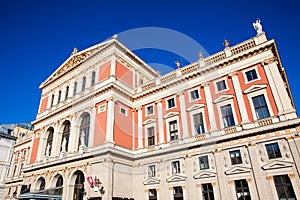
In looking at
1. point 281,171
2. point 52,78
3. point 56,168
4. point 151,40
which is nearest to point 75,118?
point 56,168

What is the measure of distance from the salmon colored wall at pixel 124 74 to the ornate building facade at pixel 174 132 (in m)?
0.15

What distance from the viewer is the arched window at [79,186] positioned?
22094 mm

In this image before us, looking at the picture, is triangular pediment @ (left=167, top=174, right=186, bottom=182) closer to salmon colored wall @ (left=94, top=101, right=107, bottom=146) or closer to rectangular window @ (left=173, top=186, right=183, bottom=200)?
rectangular window @ (left=173, top=186, right=183, bottom=200)

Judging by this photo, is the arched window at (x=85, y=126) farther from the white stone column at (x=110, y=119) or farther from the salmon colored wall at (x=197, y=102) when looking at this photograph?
the salmon colored wall at (x=197, y=102)

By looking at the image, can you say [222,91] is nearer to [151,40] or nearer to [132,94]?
[151,40]

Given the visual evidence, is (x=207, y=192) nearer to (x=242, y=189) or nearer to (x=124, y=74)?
(x=242, y=189)

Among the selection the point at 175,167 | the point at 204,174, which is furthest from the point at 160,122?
the point at 204,174

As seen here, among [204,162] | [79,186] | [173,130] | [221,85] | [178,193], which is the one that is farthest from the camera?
→ [79,186]

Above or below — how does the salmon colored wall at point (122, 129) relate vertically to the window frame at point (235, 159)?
above

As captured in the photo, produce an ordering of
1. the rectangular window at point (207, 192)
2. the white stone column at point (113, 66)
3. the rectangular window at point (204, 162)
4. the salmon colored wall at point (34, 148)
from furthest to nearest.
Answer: the salmon colored wall at point (34, 148), the white stone column at point (113, 66), the rectangular window at point (204, 162), the rectangular window at point (207, 192)

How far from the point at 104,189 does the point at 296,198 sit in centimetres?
1473

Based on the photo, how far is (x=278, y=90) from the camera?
17078mm

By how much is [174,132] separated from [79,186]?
11.4 m

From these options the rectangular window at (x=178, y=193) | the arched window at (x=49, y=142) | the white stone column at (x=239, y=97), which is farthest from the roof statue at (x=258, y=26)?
the arched window at (x=49, y=142)
